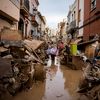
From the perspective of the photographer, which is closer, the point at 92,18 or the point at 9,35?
the point at 9,35

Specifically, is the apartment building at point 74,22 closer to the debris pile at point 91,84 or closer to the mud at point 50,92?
the mud at point 50,92

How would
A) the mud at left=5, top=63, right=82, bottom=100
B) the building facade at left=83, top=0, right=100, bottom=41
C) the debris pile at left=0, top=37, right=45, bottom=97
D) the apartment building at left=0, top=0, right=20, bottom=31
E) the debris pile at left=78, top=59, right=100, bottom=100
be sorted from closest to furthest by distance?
the debris pile at left=0, top=37, right=45, bottom=97 < the debris pile at left=78, top=59, right=100, bottom=100 < the mud at left=5, top=63, right=82, bottom=100 < the apartment building at left=0, top=0, right=20, bottom=31 < the building facade at left=83, top=0, right=100, bottom=41

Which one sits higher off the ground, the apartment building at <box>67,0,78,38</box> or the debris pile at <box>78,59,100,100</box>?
the apartment building at <box>67,0,78,38</box>

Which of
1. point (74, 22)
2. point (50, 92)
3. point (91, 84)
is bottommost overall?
point (50, 92)

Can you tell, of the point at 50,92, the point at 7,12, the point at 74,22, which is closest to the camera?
the point at 50,92

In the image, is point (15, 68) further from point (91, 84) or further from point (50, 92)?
point (91, 84)

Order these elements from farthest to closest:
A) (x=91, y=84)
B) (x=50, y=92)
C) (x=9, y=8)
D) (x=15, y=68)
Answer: (x=9, y=8)
(x=50, y=92)
(x=15, y=68)
(x=91, y=84)

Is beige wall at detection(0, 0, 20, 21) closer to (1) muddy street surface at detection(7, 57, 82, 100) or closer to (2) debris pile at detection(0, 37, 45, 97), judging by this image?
(2) debris pile at detection(0, 37, 45, 97)

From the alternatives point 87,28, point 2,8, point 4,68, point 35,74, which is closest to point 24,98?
point 4,68

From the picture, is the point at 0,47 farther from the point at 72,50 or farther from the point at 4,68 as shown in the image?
the point at 72,50

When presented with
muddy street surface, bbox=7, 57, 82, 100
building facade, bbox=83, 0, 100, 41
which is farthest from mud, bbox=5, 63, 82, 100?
building facade, bbox=83, 0, 100, 41

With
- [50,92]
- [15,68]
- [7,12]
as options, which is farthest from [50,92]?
[7,12]

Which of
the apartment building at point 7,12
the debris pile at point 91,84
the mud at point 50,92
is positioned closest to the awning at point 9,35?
the apartment building at point 7,12

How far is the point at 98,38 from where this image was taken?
1286 centimetres
